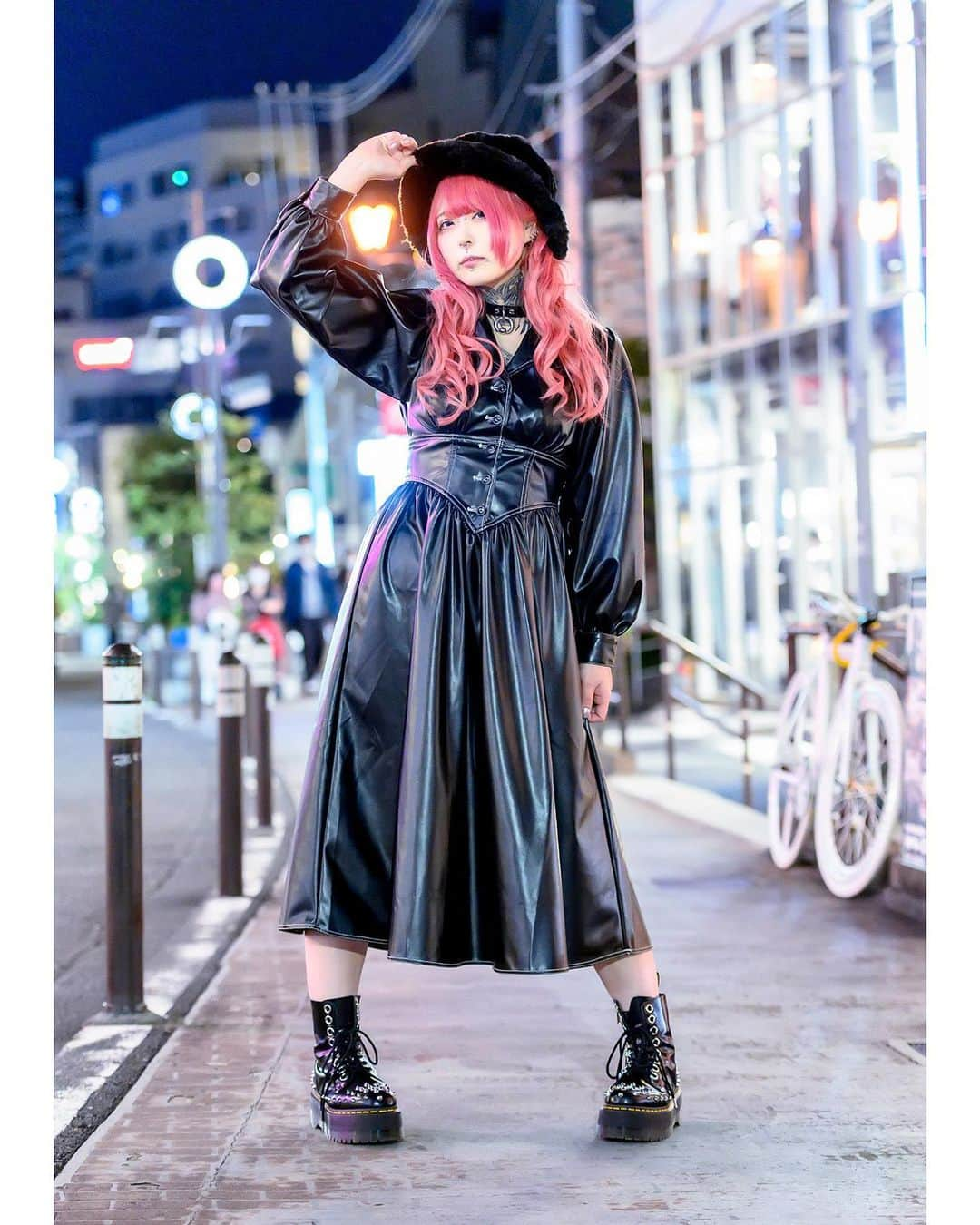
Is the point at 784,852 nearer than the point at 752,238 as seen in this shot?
Yes

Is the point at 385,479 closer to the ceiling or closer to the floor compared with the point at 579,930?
closer to the ceiling

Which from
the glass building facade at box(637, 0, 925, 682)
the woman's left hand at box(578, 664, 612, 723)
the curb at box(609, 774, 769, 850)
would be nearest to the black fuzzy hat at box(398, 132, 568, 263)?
the woman's left hand at box(578, 664, 612, 723)

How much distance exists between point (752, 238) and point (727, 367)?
1475 millimetres

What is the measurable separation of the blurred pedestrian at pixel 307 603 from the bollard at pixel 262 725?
28.8ft

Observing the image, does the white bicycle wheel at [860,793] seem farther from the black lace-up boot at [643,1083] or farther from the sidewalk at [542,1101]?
the black lace-up boot at [643,1083]

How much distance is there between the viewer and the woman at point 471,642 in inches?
123

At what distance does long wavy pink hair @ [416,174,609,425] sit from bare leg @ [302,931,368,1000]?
106 centimetres

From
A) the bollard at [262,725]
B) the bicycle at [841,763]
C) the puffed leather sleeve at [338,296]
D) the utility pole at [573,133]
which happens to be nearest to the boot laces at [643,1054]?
the puffed leather sleeve at [338,296]

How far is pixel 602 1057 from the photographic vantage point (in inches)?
152

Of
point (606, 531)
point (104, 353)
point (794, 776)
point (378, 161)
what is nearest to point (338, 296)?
point (378, 161)

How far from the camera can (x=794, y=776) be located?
662 centimetres
